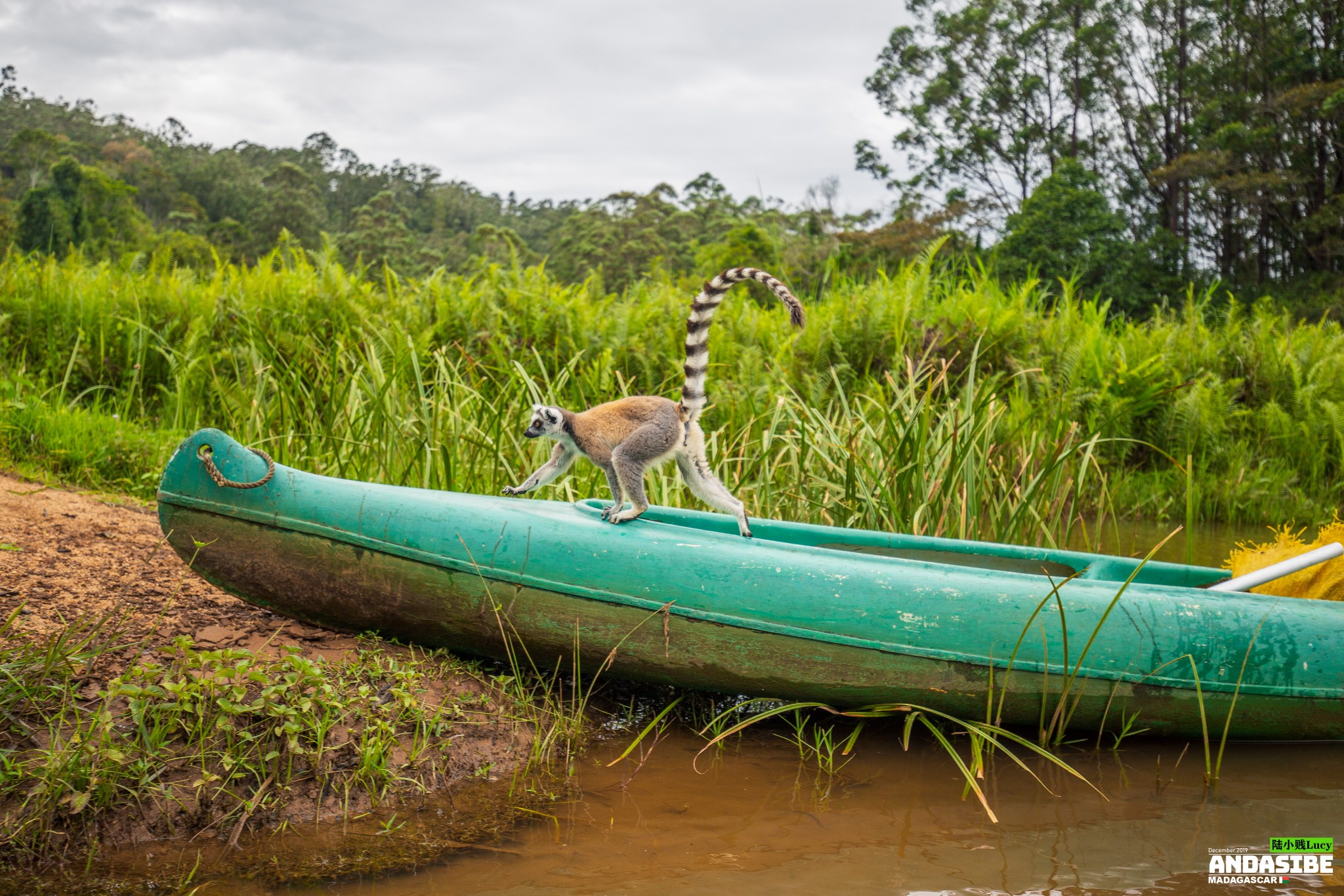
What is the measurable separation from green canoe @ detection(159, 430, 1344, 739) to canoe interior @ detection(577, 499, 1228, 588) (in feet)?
1.93

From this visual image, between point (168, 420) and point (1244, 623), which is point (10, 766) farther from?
point (168, 420)

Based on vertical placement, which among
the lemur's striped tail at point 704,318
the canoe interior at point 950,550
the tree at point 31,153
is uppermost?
the tree at point 31,153

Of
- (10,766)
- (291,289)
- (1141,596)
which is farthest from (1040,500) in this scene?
(291,289)

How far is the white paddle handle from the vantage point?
12.4ft

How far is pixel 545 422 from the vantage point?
3.61 metres

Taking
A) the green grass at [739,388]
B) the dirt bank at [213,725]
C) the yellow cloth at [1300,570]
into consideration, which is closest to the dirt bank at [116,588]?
the dirt bank at [213,725]

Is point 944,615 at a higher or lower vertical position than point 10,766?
higher

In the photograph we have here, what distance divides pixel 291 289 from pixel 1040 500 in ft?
21.9

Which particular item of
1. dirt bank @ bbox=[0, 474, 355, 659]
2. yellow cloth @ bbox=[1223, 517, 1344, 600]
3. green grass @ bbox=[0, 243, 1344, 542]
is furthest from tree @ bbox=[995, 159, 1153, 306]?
dirt bank @ bbox=[0, 474, 355, 659]

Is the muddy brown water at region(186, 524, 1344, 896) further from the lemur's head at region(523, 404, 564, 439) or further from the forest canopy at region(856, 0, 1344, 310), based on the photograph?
the forest canopy at region(856, 0, 1344, 310)

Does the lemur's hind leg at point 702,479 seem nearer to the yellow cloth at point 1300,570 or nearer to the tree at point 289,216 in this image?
the yellow cloth at point 1300,570

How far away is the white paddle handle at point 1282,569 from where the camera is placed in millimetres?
3775

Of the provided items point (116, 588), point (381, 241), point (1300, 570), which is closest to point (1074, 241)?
point (1300, 570)

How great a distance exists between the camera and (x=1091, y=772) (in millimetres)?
3533
